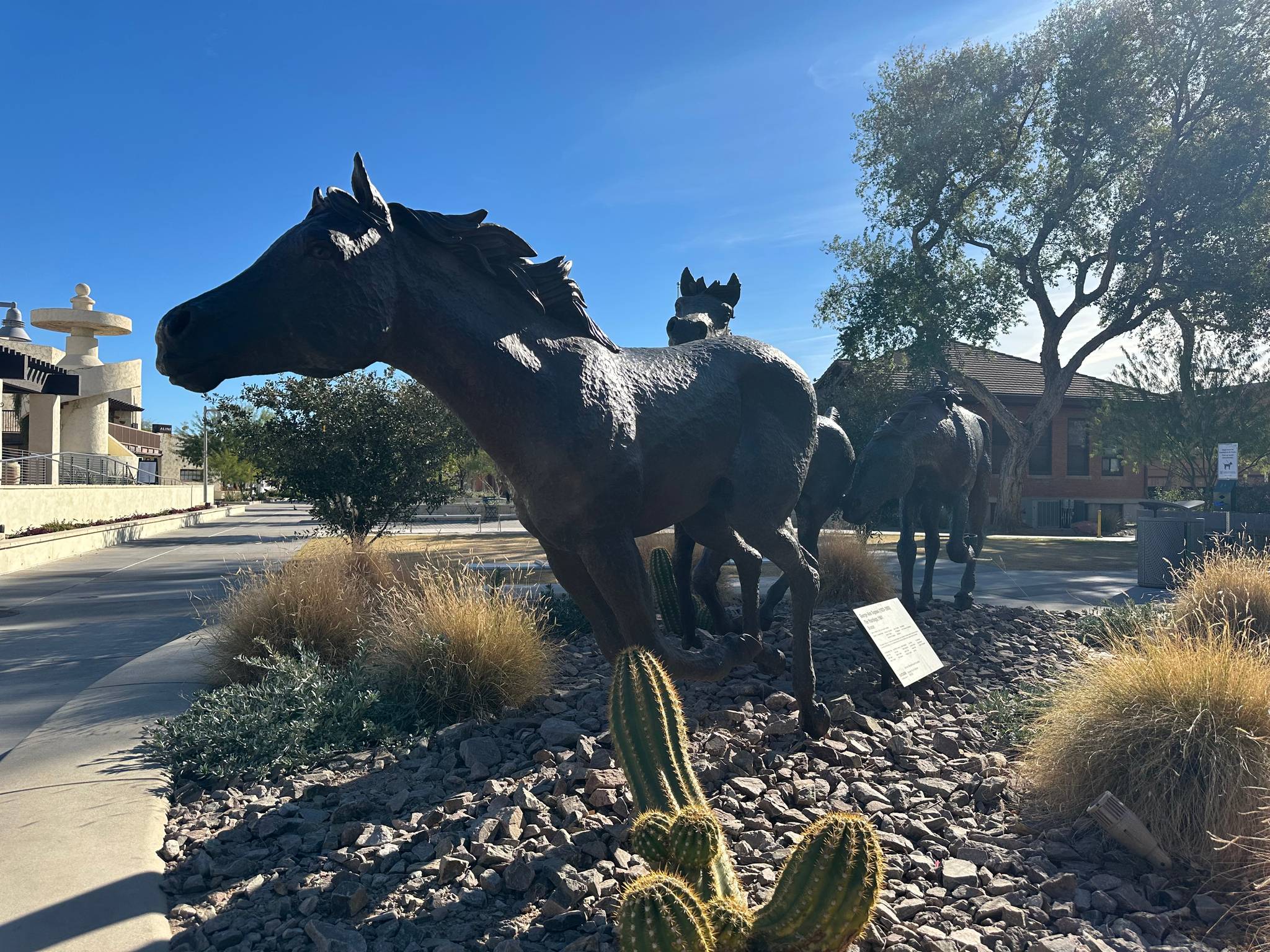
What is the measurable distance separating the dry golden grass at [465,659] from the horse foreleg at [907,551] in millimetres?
3440

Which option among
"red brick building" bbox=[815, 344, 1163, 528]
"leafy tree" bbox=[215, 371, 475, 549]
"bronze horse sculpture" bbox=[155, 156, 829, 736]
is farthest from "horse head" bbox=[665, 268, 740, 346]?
"red brick building" bbox=[815, 344, 1163, 528]

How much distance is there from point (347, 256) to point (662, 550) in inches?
173

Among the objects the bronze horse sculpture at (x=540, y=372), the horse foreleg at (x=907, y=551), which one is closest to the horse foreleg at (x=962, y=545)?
the horse foreleg at (x=907, y=551)

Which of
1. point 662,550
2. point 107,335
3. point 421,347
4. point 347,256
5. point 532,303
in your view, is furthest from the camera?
point 107,335

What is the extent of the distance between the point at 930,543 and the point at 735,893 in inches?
231

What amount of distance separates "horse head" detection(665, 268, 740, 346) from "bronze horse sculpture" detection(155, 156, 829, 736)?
98cm

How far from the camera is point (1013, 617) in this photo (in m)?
7.59

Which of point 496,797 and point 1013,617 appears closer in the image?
point 496,797

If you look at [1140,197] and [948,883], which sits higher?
[1140,197]

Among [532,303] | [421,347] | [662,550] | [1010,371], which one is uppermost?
[1010,371]

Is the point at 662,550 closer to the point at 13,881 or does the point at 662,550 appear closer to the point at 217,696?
the point at 217,696

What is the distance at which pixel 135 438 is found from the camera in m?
54.2

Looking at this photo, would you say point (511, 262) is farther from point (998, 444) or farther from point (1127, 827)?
point (998, 444)

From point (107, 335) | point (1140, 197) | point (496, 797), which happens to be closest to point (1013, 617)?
point (496, 797)
